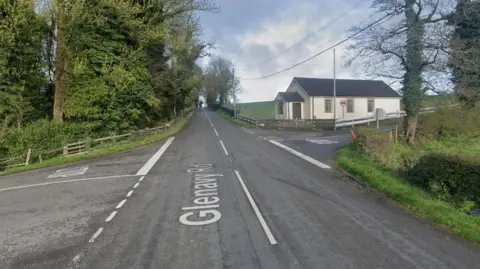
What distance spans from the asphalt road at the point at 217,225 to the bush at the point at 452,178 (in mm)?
1875

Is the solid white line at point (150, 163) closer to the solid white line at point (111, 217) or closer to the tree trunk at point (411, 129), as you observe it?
the solid white line at point (111, 217)

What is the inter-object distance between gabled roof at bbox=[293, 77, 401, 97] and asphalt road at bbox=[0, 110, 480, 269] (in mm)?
28451

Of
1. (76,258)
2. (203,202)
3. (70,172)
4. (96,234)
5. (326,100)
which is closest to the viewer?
(76,258)

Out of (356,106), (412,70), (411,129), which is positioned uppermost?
(412,70)

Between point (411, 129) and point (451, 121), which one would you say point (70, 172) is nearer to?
point (411, 129)

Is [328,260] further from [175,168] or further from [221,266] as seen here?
[175,168]

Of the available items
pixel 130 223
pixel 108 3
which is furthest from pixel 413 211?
pixel 108 3

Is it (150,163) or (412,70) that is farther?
(412,70)

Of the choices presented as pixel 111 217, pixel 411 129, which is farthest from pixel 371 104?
pixel 111 217

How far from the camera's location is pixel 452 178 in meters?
8.20

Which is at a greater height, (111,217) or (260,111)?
(260,111)

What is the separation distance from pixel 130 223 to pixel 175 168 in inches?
234

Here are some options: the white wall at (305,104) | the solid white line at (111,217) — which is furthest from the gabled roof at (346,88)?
the solid white line at (111,217)

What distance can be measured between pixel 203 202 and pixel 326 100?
106ft
